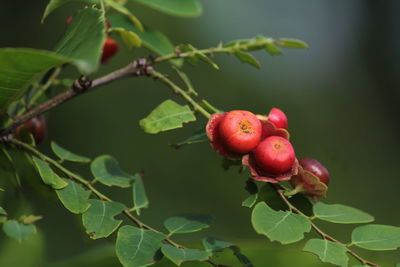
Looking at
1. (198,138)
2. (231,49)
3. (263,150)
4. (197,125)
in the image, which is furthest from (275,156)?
(197,125)

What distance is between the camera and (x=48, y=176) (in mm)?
900

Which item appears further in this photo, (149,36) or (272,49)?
(149,36)

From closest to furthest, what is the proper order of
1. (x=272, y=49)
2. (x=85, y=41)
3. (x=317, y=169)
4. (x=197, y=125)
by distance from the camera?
1. (x=85, y=41)
2. (x=317, y=169)
3. (x=272, y=49)
4. (x=197, y=125)

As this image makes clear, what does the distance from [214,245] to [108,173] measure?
28 centimetres

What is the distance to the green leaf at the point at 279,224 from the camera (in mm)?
795

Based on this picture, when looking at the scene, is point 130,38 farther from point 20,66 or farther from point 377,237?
point 377,237

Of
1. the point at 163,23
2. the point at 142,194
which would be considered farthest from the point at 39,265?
the point at 163,23

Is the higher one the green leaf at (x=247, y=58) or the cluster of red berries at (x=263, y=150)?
the green leaf at (x=247, y=58)

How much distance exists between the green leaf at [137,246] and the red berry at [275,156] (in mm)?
193

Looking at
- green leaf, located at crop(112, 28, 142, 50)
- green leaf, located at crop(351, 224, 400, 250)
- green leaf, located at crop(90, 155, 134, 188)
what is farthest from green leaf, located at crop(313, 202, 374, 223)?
green leaf, located at crop(112, 28, 142, 50)

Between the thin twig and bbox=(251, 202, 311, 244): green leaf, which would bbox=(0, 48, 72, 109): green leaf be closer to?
the thin twig

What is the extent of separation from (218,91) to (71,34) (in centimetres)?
288

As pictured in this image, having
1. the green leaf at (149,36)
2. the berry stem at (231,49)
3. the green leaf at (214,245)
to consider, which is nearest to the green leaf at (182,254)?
the green leaf at (214,245)

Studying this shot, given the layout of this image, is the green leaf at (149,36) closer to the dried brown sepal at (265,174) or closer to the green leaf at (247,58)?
the green leaf at (247,58)
